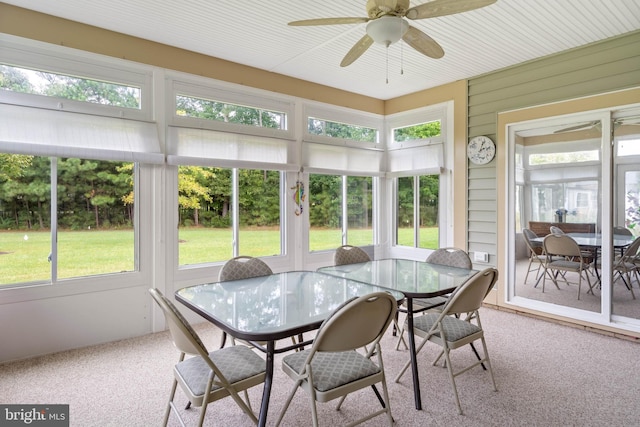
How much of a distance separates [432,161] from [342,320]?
406 cm

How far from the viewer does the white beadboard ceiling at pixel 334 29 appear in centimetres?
306

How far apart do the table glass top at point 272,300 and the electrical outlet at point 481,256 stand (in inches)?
107

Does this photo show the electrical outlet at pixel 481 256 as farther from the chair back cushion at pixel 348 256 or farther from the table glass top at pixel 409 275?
the chair back cushion at pixel 348 256

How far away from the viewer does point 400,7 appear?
2.23 metres

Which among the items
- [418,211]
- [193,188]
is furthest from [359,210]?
[193,188]

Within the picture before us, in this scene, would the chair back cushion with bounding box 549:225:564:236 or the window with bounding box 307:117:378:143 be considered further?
the window with bounding box 307:117:378:143

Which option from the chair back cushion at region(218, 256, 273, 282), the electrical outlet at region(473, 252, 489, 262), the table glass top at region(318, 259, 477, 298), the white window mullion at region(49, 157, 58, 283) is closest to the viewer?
the table glass top at region(318, 259, 477, 298)

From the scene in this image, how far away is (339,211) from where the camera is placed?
18.2 ft

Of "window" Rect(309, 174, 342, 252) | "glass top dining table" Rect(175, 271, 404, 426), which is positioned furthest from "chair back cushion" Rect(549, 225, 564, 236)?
"glass top dining table" Rect(175, 271, 404, 426)

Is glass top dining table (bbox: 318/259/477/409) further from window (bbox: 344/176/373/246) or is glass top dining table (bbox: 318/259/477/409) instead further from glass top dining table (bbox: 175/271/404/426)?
window (bbox: 344/176/373/246)

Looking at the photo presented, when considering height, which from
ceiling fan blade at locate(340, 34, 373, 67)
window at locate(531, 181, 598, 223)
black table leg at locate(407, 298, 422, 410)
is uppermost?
ceiling fan blade at locate(340, 34, 373, 67)

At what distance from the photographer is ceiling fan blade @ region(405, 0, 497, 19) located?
6.88 ft

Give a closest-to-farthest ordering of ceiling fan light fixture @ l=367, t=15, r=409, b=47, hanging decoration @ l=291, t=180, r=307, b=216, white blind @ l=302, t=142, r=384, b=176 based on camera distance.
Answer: ceiling fan light fixture @ l=367, t=15, r=409, b=47 < hanging decoration @ l=291, t=180, r=307, b=216 < white blind @ l=302, t=142, r=384, b=176

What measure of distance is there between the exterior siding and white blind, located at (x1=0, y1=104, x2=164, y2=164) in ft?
13.1
